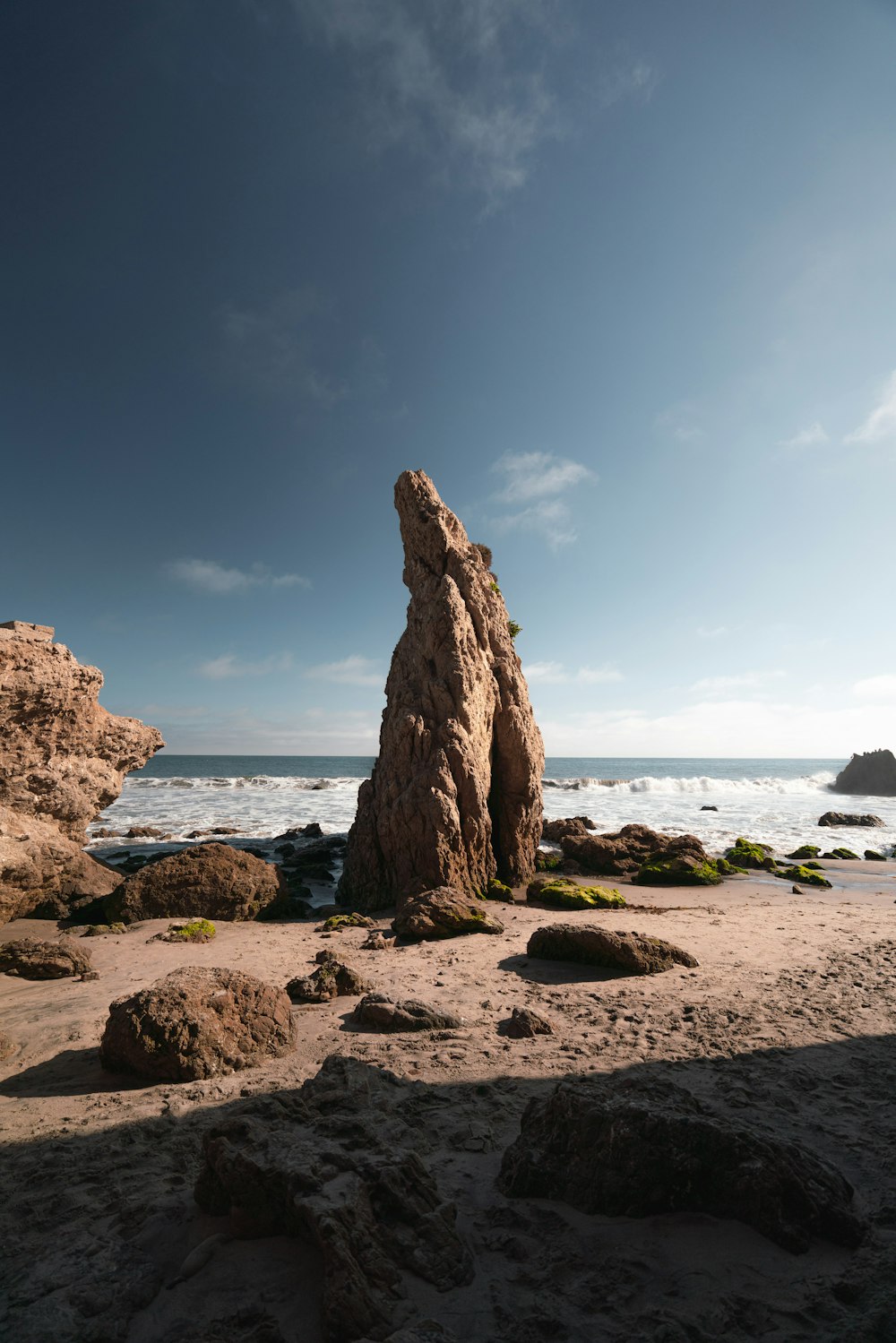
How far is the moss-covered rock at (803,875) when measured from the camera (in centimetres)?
1585

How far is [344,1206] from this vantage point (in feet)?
8.75

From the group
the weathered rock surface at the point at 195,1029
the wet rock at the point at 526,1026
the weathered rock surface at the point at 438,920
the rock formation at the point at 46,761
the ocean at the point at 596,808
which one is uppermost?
the rock formation at the point at 46,761

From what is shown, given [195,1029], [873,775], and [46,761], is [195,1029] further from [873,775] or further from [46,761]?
[873,775]

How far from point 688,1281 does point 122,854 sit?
21374 mm

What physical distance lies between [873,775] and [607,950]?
69415 millimetres

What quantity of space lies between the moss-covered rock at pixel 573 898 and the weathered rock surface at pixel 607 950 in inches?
177

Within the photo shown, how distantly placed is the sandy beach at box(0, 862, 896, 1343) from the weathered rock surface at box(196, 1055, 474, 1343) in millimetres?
111

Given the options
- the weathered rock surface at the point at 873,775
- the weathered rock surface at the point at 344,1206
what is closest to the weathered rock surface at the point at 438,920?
the weathered rock surface at the point at 344,1206

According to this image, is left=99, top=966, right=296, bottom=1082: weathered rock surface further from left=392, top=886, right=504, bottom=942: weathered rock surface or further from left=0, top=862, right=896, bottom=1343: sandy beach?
left=392, top=886, right=504, bottom=942: weathered rock surface

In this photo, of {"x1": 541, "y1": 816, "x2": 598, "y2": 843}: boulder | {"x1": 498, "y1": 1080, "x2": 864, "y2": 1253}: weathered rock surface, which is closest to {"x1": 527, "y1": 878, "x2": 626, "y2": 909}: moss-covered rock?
{"x1": 498, "y1": 1080, "x2": 864, "y2": 1253}: weathered rock surface

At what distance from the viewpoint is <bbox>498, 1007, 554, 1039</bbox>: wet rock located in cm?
551

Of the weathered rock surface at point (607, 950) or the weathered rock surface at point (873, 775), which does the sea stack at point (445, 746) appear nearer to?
the weathered rock surface at point (607, 950)

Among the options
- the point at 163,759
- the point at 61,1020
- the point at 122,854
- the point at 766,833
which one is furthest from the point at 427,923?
the point at 163,759

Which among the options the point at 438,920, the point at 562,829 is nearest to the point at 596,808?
the point at 562,829
